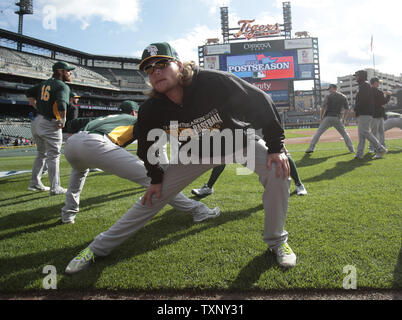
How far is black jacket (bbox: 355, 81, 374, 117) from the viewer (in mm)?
6086

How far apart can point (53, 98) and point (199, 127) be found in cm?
340

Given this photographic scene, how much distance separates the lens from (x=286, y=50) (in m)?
45.1

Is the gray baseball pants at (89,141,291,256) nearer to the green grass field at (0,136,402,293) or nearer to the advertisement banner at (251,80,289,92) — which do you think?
the green grass field at (0,136,402,293)

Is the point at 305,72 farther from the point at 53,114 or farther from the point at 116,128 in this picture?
the point at 116,128

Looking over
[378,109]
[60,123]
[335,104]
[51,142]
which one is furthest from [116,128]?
[378,109]

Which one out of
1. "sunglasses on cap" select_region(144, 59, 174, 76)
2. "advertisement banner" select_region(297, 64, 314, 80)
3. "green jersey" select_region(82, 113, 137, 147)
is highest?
"advertisement banner" select_region(297, 64, 314, 80)

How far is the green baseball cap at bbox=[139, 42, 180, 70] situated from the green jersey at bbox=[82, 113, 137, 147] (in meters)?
0.97

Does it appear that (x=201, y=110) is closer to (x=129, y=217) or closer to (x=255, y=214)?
(x=129, y=217)

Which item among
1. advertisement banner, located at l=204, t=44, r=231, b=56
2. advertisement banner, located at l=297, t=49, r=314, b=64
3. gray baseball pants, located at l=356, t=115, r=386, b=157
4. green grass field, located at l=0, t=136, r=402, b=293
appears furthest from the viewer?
advertisement banner, located at l=204, t=44, r=231, b=56

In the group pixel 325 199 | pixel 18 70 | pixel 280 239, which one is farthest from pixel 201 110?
pixel 18 70

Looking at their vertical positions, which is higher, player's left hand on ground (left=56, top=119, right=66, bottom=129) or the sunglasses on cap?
the sunglasses on cap

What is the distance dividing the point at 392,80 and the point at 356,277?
130 m
